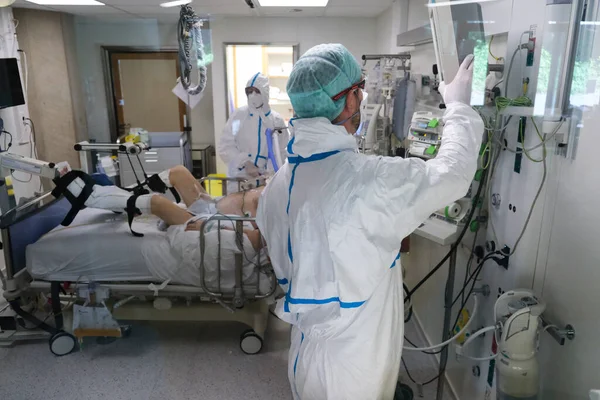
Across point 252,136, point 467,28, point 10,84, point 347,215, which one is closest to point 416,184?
point 347,215

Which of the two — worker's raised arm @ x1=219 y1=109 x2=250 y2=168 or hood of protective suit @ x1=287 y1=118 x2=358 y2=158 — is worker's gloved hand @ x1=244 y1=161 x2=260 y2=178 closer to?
worker's raised arm @ x1=219 y1=109 x2=250 y2=168

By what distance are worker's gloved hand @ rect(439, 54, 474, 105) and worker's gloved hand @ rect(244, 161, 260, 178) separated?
1.89 meters

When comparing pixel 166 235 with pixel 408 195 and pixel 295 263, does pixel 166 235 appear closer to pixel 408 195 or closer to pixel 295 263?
pixel 295 263

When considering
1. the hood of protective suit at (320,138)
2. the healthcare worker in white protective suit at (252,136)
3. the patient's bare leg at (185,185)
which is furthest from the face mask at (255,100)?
the hood of protective suit at (320,138)

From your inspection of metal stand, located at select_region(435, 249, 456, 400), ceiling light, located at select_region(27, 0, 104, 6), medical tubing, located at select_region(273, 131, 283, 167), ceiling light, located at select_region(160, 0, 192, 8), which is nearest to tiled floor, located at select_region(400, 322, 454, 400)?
metal stand, located at select_region(435, 249, 456, 400)

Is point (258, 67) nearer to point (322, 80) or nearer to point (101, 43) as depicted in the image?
point (101, 43)

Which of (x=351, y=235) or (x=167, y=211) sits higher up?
(x=351, y=235)

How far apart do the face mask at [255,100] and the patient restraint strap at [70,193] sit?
1.23 metres

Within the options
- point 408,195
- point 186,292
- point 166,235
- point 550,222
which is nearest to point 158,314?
point 186,292

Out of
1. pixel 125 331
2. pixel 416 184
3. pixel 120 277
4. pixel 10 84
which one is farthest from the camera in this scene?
pixel 10 84

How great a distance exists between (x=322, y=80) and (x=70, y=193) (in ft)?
5.67

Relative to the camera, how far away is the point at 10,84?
274 centimetres

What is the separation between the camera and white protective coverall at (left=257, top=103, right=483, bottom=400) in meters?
1.12

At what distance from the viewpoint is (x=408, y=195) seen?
3.65 ft
